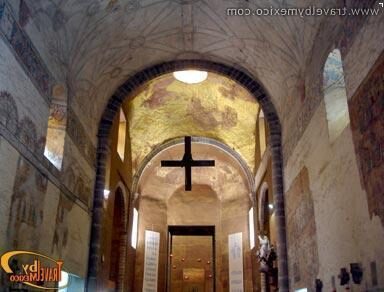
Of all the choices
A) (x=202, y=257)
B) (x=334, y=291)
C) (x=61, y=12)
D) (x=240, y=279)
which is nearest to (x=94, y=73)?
(x=61, y=12)

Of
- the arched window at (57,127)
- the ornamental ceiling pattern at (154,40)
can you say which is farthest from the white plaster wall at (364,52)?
the arched window at (57,127)

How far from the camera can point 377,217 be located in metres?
5.59

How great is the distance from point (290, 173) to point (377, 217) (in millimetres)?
5475

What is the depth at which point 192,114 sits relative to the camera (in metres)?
18.2

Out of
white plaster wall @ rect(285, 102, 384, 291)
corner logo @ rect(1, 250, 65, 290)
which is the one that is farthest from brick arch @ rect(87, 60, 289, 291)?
corner logo @ rect(1, 250, 65, 290)

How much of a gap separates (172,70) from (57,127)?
4658mm

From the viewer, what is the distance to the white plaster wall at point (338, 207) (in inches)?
235

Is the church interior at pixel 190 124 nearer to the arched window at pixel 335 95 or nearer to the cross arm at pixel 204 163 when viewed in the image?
the arched window at pixel 335 95

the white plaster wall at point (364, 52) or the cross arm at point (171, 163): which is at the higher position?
the cross arm at point (171, 163)

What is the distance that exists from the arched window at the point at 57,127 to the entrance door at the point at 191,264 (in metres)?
17.1

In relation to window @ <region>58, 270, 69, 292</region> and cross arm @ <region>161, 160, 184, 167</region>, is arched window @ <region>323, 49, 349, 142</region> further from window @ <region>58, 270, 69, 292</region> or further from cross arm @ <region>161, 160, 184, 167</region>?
cross arm @ <region>161, 160, 184, 167</region>

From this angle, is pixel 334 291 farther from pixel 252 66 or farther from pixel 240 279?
pixel 240 279

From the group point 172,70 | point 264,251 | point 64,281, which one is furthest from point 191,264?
point 64,281

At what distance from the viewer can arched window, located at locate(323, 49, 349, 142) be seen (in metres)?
7.90
